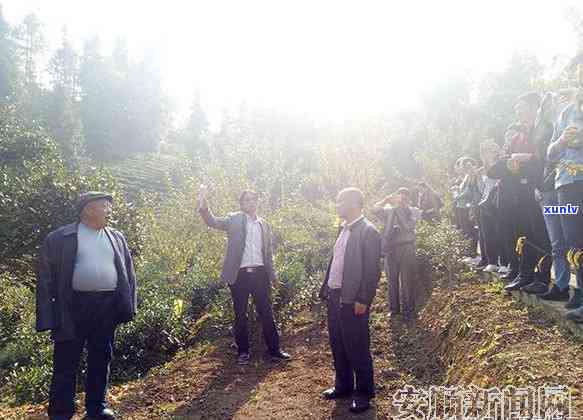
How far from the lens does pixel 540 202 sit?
4.31 m

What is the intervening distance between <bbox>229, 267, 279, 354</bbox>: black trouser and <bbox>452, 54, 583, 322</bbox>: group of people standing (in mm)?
2516

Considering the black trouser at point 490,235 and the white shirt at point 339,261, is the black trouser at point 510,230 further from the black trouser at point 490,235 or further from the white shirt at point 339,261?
the white shirt at point 339,261

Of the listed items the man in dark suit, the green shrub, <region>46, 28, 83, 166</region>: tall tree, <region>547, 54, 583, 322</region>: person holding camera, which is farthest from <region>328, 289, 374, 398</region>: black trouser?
<region>46, 28, 83, 166</region>: tall tree

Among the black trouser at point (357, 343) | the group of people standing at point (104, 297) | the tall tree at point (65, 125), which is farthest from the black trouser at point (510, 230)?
the tall tree at point (65, 125)

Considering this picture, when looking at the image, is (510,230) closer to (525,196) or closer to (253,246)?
(525,196)

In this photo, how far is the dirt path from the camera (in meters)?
3.33

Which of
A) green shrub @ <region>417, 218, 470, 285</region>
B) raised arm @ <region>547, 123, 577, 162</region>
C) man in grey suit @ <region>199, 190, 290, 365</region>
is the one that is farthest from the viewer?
green shrub @ <region>417, 218, 470, 285</region>

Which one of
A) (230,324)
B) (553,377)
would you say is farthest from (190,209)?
(553,377)

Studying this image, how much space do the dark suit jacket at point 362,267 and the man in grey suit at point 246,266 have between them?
1612 mm

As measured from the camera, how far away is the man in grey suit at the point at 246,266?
4.98 metres

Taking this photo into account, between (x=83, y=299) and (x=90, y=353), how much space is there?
497mm

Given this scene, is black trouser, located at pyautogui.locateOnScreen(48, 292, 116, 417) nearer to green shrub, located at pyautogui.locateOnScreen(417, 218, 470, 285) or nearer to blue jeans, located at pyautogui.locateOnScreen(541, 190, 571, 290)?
blue jeans, located at pyautogui.locateOnScreen(541, 190, 571, 290)

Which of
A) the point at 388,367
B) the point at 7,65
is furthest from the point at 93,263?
the point at 7,65

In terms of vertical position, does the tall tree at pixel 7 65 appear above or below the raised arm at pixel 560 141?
above
